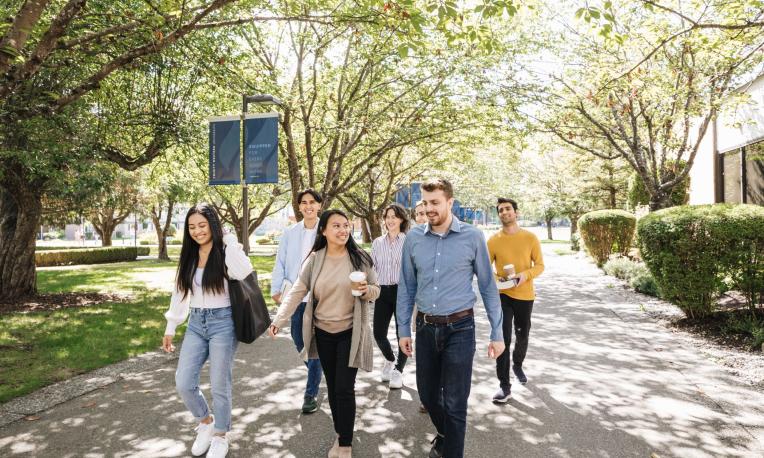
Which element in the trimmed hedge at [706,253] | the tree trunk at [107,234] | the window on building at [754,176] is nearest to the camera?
the trimmed hedge at [706,253]

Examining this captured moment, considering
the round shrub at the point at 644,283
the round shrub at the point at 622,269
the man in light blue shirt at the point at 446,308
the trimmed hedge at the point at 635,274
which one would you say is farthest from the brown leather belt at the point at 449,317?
the round shrub at the point at 622,269

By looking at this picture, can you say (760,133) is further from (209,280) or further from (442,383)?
(209,280)

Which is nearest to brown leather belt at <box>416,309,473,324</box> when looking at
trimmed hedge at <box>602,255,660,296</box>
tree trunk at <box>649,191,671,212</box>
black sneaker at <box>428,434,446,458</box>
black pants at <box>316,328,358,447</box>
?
black pants at <box>316,328,358,447</box>

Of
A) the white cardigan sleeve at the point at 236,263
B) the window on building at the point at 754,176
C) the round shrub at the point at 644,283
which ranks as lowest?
the round shrub at the point at 644,283

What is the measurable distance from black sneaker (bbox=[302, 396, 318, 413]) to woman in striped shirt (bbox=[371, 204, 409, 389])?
957 mm

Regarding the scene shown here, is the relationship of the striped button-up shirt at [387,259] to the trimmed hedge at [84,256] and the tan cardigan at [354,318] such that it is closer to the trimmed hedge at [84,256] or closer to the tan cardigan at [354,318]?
the tan cardigan at [354,318]

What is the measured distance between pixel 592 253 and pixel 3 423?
1793 cm

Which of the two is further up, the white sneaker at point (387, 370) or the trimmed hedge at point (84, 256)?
the trimmed hedge at point (84, 256)

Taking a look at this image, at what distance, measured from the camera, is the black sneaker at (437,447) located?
359 cm

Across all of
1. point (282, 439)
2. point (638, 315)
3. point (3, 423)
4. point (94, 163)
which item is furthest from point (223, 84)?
point (638, 315)

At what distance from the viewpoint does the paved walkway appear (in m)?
3.78

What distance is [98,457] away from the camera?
366 cm

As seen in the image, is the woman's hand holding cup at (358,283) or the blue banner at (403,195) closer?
the woman's hand holding cup at (358,283)

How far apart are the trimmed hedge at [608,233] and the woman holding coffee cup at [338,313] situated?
51.8 feet
